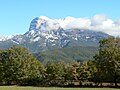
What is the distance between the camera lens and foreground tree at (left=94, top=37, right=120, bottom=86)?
100875 mm

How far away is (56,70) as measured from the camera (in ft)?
429

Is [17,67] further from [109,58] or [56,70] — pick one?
[109,58]

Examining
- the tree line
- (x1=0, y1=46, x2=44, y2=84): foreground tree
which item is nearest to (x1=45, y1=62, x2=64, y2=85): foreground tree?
the tree line

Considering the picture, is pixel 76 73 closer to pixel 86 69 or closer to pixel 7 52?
pixel 86 69

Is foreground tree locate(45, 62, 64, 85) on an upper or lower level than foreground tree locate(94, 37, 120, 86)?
lower

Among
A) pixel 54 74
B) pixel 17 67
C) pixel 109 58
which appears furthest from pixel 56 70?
pixel 109 58

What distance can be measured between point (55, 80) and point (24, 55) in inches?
620

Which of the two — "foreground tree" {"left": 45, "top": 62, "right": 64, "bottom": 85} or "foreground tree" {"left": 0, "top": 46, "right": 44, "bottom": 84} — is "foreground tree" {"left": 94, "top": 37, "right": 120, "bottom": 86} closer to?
"foreground tree" {"left": 45, "top": 62, "right": 64, "bottom": 85}

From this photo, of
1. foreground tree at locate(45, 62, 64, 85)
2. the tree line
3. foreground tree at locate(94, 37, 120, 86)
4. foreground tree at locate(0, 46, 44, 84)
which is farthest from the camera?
foreground tree at locate(45, 62, 64, 85)

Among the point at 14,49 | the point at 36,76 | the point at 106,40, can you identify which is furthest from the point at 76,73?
the point at 106,40

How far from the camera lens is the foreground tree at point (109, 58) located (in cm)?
10088

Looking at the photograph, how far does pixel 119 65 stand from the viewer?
325 ft

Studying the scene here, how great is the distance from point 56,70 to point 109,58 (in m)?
33.9

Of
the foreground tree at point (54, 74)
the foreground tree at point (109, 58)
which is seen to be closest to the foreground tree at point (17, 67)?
the foreground tree at point (54, 74)
